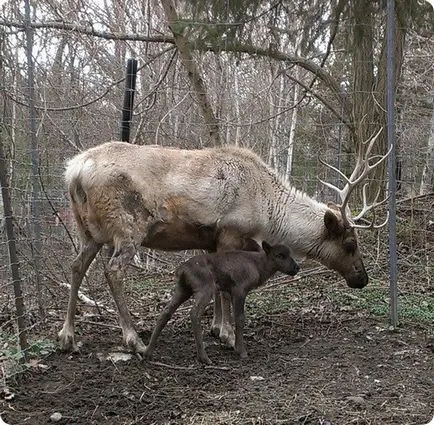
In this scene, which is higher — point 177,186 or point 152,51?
point 152,51

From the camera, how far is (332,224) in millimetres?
6469

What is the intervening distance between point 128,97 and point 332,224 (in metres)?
3.15

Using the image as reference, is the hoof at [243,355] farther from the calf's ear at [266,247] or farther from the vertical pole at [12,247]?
→ the vertical pole at [12,247]

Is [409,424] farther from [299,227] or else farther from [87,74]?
[87,74]

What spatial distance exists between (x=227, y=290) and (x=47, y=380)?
173 cm

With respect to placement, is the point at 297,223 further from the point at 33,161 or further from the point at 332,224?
the point at 33,161

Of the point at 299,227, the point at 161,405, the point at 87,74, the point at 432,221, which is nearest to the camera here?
the point at 161,405

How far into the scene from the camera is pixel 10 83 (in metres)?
5.98

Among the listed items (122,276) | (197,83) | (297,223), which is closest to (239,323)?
(122,276)

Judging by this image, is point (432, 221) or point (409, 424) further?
point (432, 221)

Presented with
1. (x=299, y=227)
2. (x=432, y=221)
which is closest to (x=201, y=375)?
(x=299, y=227)

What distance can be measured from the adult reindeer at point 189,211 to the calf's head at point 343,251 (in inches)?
0.4

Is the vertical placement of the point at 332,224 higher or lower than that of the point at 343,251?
higher

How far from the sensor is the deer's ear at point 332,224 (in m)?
6.39
